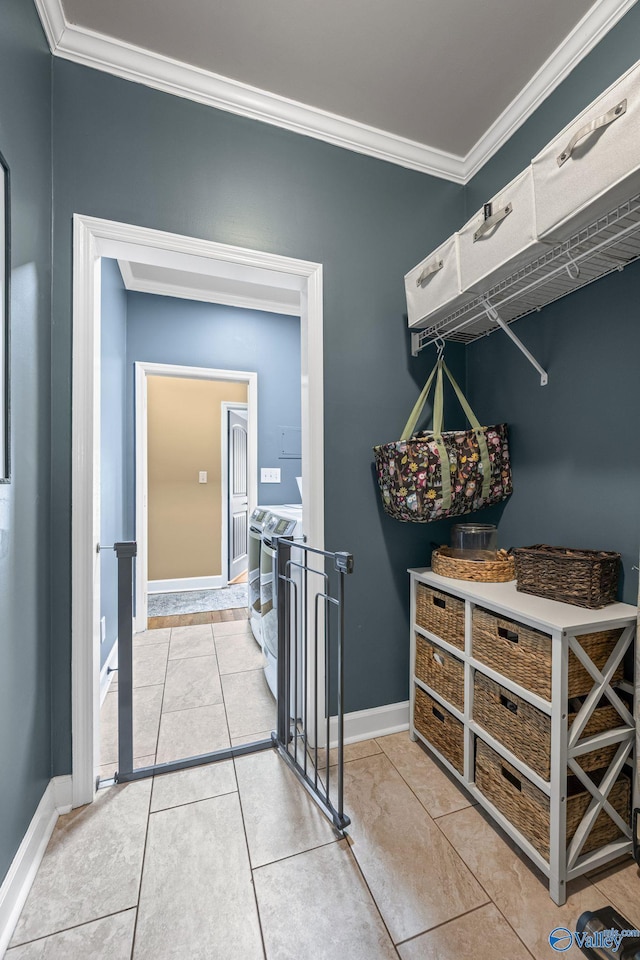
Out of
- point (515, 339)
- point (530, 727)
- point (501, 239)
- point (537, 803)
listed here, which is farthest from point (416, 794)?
point (501, 239)

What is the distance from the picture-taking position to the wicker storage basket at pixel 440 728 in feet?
5.07

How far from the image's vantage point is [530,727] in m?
1.22

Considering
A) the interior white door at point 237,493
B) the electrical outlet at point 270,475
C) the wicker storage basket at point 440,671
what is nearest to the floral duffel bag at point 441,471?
the wicker storage basket at point 440,671

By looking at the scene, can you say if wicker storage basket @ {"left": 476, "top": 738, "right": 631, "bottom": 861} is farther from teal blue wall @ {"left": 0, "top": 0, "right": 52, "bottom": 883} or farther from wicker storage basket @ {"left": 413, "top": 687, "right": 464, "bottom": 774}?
teal blue wall @ {"left": 0, "top": 0, "right": 52, "bottom": 883}

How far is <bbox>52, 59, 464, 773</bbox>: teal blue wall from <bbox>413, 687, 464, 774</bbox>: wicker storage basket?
0.17 meters

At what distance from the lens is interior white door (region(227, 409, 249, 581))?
4.62m

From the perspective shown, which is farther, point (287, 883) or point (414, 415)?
point (414, 415)

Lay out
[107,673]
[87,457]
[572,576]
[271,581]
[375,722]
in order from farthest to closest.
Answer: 1. [107,673]
2. [271,581]
3. [375,722]
4. [87,457]
5. [572,576]

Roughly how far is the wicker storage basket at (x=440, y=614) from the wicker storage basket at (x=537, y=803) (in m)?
0.37

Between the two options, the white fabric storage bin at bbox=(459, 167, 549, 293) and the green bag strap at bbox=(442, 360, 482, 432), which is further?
the green bag strap at bbox=(442, 360, 482, 432)

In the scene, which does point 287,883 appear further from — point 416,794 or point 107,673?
point 107,673

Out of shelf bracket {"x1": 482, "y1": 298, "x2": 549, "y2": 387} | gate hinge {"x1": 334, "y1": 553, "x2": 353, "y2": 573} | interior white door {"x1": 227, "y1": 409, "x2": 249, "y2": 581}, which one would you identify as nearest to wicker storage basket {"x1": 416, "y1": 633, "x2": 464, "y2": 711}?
gate hinge {"x1": 334, "y1": 553, "x2": 353, "y2": 573}

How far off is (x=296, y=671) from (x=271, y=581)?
544mm

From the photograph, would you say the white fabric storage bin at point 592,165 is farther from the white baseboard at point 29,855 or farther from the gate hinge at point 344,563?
the white baseboard at point 29,855
